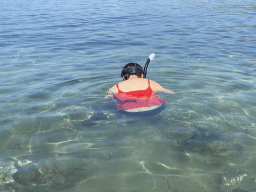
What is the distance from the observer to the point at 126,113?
14.8 feet

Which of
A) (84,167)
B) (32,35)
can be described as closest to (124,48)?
(32,35)

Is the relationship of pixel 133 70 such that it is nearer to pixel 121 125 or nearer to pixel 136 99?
pixel 136 99

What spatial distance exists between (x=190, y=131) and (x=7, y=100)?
3911 mm

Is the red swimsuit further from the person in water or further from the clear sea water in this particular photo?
the clear sea water

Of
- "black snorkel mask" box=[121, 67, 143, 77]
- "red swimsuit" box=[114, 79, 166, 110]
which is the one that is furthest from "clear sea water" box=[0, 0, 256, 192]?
"black snorkel mask" box=[121, 67, 143, 77]

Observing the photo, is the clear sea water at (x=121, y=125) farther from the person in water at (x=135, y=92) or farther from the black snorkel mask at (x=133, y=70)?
A: the black snorkel mask at (x=133, y=70)

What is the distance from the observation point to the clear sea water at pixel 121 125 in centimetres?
289

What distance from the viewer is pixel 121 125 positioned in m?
4.16

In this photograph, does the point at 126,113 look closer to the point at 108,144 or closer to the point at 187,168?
the point at 108,144

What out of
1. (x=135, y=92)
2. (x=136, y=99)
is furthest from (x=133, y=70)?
(x=136, y=99)

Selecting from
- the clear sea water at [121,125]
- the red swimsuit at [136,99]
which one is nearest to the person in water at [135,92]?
the red swimsuit at [136,99]

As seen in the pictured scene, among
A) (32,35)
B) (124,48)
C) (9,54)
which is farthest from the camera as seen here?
(32,35)

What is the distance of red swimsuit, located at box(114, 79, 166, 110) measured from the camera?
4477 mm

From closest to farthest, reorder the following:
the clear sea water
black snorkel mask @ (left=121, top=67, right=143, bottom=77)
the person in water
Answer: the clear sea water → the person in water → black snorkel mask @ (left=121, top=67, right=143, bottom=77)
